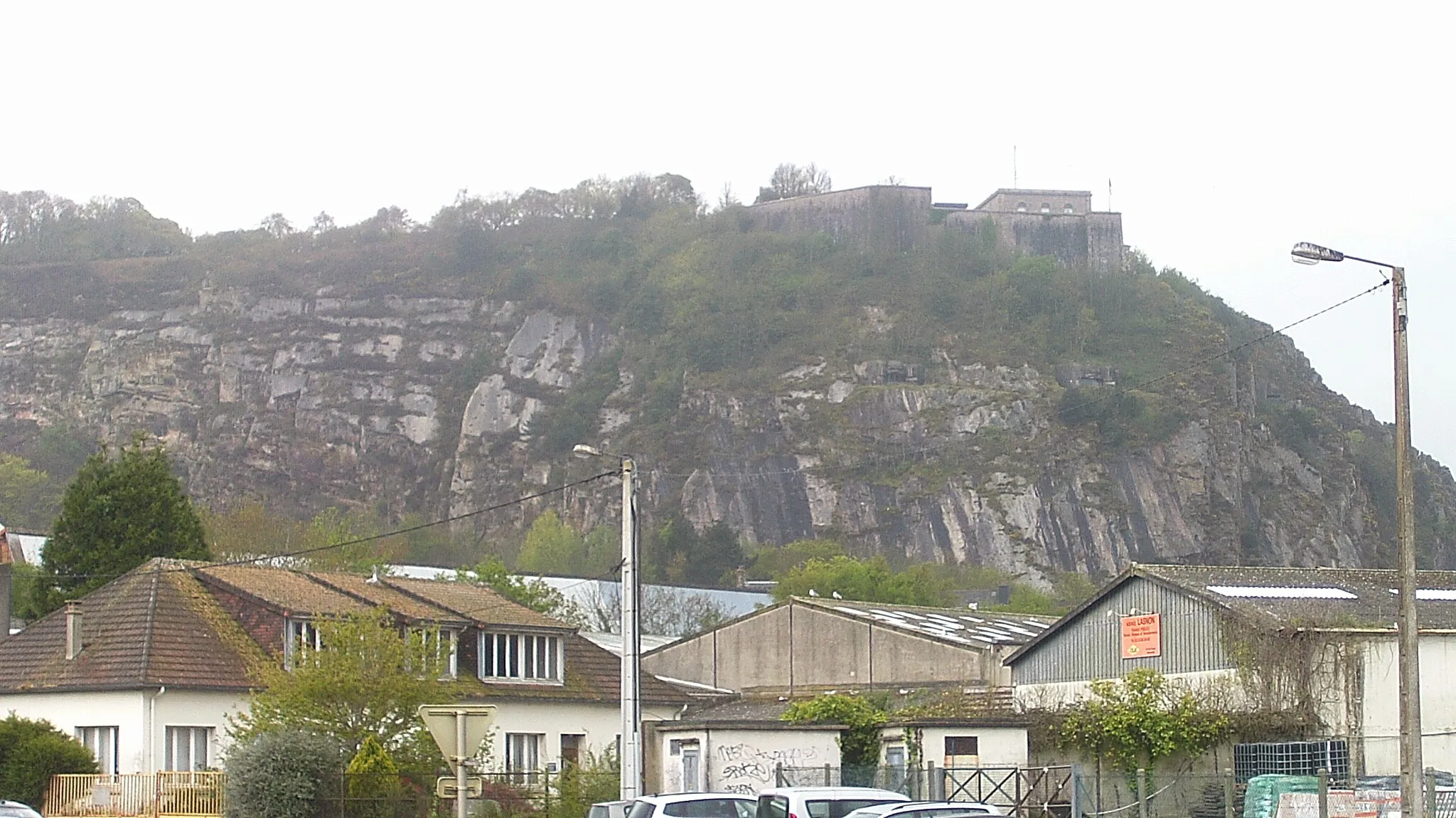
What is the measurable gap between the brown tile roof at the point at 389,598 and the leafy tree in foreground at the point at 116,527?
717 inches

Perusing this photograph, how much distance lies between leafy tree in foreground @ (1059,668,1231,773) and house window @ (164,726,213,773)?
2031 cm

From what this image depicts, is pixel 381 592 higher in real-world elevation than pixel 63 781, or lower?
higher

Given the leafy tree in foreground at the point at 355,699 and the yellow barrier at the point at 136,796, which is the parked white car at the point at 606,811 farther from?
the yellow barrier at the point at 136,796

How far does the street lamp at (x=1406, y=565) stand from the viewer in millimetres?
25234

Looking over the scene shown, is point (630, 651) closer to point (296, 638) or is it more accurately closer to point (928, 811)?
point (928, 811)

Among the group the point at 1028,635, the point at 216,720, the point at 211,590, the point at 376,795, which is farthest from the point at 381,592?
the point at 1028,635

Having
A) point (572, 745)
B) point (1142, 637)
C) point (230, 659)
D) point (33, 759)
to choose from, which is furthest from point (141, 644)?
point (1142, 637)

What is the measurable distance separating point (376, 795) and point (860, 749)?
10.8m

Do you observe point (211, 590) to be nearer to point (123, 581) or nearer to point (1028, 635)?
point (123, 581)

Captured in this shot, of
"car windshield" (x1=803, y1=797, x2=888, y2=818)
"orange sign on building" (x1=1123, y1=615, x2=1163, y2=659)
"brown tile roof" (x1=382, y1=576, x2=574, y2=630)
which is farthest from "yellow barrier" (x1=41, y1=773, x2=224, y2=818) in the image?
"orange sign on building" (x1=1123, y1=615, x2=1163, y2=659)

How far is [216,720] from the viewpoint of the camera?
147ft

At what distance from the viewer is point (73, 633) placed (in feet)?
152

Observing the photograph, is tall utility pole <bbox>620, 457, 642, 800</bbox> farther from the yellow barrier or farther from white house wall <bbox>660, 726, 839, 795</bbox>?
the yellow barrier

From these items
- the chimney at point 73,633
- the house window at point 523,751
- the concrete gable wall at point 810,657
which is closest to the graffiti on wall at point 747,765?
the house window at point 523,751
